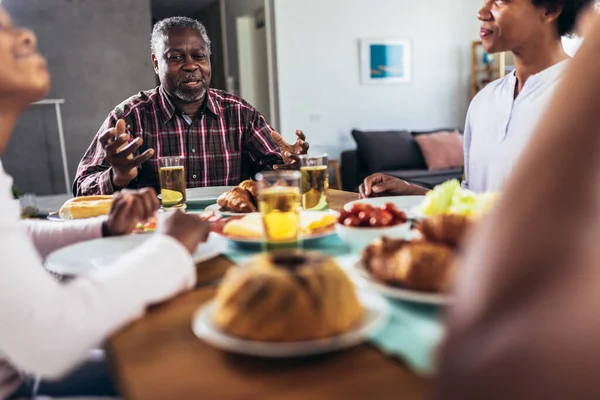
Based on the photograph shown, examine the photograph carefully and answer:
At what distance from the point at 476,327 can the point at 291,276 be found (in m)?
0.35

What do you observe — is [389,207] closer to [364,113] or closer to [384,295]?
[384,295]

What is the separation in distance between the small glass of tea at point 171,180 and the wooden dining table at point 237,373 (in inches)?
41.0

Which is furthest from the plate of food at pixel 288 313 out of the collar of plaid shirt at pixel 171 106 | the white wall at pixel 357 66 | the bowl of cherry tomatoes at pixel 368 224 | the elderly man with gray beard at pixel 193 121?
the white wall at pixel 357 66

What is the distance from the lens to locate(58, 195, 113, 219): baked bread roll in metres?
1.70

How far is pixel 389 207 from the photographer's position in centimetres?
122

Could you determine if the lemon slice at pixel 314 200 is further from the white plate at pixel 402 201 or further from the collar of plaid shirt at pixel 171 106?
the collar of plaid shirt at pixel 171 106

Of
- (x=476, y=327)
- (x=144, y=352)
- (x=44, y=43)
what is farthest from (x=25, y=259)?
(x=44, y=43)

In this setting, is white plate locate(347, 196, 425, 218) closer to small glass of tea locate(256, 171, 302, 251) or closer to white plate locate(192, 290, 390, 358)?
small glass of tea locate(256, 171, 302, 251)

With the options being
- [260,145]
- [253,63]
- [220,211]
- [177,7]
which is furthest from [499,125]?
[177,7]

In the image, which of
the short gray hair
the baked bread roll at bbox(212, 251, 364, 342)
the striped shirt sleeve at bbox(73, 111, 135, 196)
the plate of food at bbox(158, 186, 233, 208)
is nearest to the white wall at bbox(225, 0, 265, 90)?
the short gray hair

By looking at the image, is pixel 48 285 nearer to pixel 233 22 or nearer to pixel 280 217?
pixel 280 217

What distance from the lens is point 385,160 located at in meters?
5.70

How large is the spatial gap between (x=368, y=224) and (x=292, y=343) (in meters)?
0.55

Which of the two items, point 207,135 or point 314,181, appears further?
point 207,135
